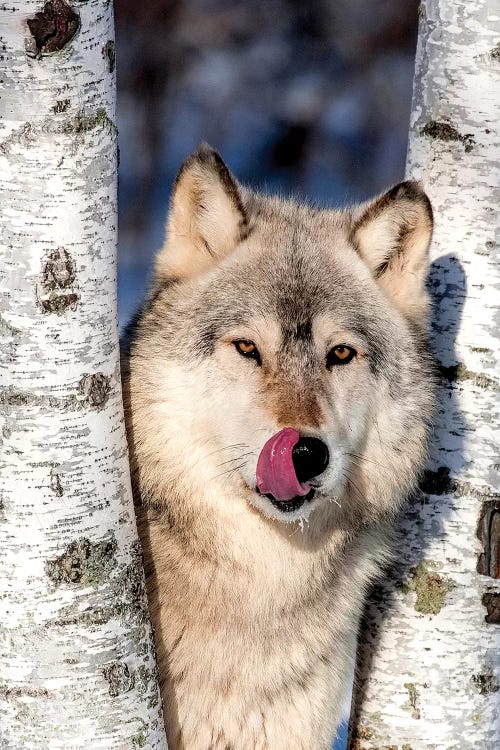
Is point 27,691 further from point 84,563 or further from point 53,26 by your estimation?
point 53,26

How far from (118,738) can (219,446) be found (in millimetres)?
781

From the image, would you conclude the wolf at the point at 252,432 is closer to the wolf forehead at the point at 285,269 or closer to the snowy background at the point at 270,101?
the wolf forehead at the point at 285,269

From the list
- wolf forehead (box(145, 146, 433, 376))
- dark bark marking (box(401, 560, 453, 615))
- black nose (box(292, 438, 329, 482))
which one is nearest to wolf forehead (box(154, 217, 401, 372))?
wolf forehead (box(145, 146, 433, 376))

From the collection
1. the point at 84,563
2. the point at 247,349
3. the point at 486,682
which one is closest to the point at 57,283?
the point at 84,563

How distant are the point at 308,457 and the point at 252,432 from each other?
0.60ft

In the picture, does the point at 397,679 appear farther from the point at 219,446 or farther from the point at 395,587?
the point at 219,446

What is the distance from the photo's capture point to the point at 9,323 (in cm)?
197

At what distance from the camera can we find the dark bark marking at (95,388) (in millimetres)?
2068

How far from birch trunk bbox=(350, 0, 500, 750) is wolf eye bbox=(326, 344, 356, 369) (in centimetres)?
33

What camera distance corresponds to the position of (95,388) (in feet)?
6.86

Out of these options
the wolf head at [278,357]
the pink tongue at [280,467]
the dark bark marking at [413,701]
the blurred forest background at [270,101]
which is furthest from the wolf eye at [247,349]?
the blurred forest background at [270,101]

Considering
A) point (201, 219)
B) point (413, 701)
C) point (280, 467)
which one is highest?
point (201, 219)

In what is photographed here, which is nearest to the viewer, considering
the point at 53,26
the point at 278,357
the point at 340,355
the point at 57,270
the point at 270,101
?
the point at 53,26

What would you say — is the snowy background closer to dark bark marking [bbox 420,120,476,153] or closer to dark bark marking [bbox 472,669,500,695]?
dark bark marking [bbox 420,120,476,153]
